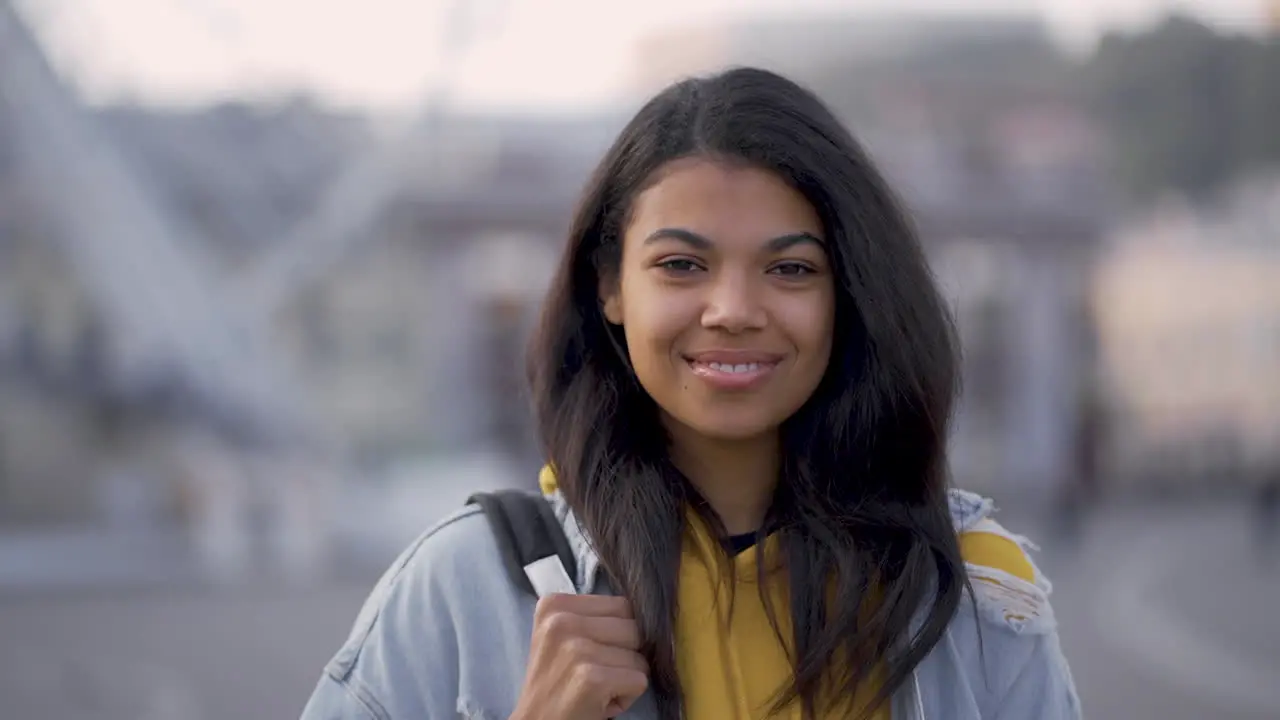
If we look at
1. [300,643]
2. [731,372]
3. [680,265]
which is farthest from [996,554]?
[300,643]

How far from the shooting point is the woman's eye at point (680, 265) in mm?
1482

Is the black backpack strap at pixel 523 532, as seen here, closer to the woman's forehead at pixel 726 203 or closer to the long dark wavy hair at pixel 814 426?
the long dark wavy hair at pixel 814 426

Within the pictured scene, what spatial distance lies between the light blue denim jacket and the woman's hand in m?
0.05

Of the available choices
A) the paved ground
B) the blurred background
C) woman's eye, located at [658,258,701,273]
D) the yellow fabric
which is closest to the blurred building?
the blurred background

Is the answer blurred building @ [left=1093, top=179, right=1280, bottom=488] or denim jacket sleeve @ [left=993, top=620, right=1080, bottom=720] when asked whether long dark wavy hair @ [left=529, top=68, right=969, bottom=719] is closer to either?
denim jacket sleeve @ [left=993, top=620, right=1080, bottom=720]

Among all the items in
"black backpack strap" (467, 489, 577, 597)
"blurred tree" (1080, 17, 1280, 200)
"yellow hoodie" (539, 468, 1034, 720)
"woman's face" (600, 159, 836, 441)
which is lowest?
"yellow hoodie" (539, 468, 1034, 720)

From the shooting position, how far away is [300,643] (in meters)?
8.88

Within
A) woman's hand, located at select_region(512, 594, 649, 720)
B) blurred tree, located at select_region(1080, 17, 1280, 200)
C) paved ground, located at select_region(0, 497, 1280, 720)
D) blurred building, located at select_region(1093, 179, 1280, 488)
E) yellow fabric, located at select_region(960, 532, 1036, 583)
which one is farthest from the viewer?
blurred tree, located at select_region(1080, 17, 1280, 200)

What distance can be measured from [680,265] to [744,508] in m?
0.32

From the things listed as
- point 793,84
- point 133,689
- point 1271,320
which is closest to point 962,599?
point 793,84

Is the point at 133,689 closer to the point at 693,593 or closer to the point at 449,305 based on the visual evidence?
the point at 693,593

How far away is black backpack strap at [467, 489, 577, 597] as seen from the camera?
1489 millimetres

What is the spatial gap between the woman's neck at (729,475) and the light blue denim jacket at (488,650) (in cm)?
16

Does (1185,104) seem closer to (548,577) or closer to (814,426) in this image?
(814,426)
